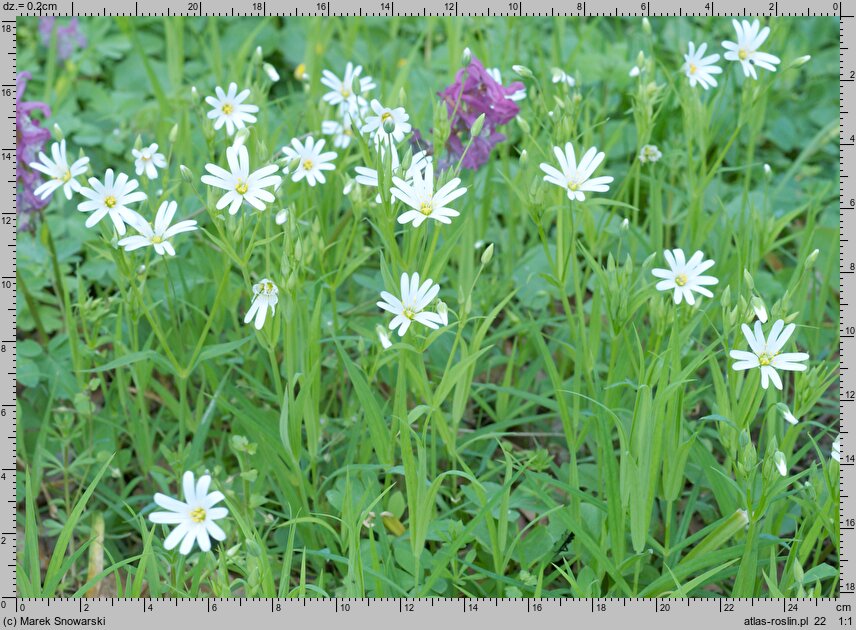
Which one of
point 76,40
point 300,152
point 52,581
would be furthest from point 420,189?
point 76,40

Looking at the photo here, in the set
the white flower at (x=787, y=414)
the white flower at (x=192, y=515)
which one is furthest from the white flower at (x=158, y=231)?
the white flower at (x=787, y=414)

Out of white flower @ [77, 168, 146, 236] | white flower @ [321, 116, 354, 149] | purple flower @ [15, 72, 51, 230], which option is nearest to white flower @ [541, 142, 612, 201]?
white flower @ [321, 116, 354, 149]

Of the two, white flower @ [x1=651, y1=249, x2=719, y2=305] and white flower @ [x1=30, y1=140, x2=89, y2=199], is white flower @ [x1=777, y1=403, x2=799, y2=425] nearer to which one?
white flower @ [x1=651, y1=249, x2=719, y2=305]

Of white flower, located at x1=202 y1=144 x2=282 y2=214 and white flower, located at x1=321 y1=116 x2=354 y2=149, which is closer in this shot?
white flower, located at x1=202 y1=144 x2=282 y2=214

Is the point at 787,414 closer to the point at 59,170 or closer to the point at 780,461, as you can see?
the point at 780,461

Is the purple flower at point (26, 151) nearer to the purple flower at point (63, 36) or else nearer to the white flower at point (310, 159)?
the white flower at point (310, 159)

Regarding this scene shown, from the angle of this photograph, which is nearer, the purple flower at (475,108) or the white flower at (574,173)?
the white flower at (574,173)
